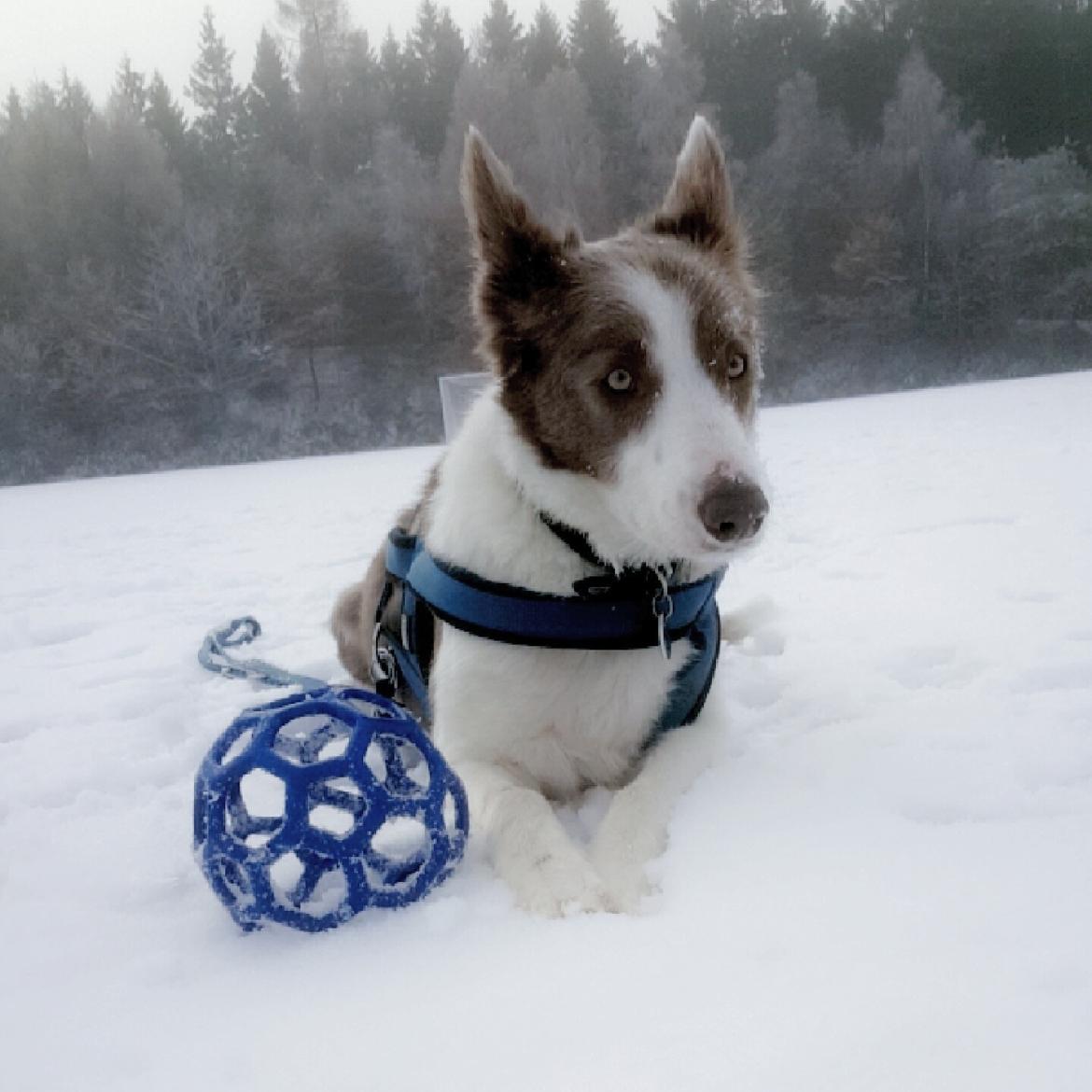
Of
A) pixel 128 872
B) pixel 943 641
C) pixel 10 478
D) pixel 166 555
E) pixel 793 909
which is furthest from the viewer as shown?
pixel 10 478

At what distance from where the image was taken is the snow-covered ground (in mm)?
1423

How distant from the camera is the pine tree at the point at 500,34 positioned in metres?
41.5

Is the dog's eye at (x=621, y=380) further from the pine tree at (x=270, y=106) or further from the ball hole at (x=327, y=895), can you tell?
the pine tree at (x=270, y=106)

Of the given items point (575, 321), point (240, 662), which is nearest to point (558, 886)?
point (575, 321)

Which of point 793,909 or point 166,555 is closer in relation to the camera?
point 793,909

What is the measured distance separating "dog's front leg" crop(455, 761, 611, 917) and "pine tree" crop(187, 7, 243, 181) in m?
42.3

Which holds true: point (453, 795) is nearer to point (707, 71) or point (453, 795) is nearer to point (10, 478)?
point (10, 478)

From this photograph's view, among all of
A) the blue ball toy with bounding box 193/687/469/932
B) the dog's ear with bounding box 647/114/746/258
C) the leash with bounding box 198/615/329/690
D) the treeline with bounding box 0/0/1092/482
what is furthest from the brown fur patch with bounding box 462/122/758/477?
the treeline with bounding box 0/0/1092/482

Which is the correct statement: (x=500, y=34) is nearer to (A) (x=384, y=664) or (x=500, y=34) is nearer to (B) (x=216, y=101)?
(B) (x=216, y=101)

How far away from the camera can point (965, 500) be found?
6328mm

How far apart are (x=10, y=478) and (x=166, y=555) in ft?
92.1

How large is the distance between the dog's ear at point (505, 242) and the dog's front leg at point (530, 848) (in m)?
1.41

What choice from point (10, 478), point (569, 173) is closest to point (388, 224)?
point (569, 173)

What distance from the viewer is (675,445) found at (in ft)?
7.70
